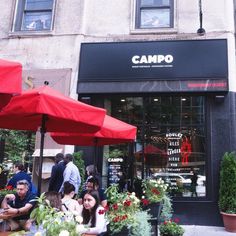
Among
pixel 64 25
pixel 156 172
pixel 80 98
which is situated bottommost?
pixel 156 172

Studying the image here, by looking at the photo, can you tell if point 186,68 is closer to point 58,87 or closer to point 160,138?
point 160,138

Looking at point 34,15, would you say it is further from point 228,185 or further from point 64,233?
point 64,233

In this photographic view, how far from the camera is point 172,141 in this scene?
31.7 feet

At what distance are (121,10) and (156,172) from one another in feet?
17.1

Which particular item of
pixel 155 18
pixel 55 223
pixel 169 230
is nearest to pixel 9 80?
pixel 55 223

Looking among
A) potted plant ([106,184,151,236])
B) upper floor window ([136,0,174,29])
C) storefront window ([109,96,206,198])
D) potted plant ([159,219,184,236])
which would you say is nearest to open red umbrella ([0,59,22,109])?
potted plant ([106,184,151,236])

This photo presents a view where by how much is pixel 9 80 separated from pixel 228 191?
6.65 meters

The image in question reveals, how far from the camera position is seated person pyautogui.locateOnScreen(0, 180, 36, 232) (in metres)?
4.86

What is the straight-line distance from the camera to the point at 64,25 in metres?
10.8

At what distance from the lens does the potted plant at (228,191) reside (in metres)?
8.30

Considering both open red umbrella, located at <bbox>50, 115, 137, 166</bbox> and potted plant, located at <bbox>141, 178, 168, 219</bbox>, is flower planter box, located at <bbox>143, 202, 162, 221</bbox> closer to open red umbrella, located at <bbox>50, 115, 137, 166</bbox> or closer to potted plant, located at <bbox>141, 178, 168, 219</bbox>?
potted plant, located at <bbox>141, 178, 168, 219</bbox>

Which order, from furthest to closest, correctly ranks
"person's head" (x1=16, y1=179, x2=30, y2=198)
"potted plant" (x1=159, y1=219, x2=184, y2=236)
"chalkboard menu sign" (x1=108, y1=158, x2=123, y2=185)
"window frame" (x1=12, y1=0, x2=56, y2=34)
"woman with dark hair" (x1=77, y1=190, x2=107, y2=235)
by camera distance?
"window frame" (x1=12, y1=0, x2=56, y2=34) < "chalkboard menu sign" (x1=108, y1=158, x2=123, y2=185) < "potted plant" (x1=159, y1=219, x2=184, y2=236) < "person's head" (x1=16, y1=179, x2=30, y2=198) < "woman with dark hair" (x1=77, y1=190, x2=107, y2=235)

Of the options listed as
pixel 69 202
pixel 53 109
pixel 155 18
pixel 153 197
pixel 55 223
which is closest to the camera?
pixel 55 223

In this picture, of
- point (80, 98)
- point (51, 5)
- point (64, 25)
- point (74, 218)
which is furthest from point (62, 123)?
point (51, 5)
